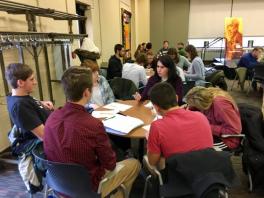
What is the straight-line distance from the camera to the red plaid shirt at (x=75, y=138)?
1315 mm

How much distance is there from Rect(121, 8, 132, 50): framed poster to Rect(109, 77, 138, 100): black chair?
4942 mm

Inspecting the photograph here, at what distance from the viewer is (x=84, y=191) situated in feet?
4.53

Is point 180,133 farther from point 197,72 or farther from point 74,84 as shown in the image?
point 197,72

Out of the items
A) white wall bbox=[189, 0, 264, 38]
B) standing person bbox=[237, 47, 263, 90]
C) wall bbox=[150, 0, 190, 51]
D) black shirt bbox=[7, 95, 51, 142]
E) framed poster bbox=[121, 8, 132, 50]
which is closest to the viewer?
black shirt bbox=[7, 95, 51, 142]

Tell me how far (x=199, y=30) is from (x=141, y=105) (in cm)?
928

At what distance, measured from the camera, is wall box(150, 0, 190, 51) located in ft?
35.1

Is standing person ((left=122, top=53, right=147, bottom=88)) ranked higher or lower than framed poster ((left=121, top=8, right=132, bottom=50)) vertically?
lower

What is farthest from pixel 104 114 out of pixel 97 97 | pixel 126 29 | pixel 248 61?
pixel 126 29

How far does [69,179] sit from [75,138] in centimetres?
23

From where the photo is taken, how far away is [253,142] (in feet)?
6.68

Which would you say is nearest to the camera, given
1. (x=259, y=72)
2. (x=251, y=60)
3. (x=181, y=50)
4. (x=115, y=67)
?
(x=115, y=67)

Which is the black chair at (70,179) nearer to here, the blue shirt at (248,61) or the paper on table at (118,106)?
the paper on table at (118,106)

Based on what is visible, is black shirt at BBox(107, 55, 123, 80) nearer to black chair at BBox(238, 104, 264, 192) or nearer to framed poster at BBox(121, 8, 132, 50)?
black chair at BBox(238, 104, 264, 192)

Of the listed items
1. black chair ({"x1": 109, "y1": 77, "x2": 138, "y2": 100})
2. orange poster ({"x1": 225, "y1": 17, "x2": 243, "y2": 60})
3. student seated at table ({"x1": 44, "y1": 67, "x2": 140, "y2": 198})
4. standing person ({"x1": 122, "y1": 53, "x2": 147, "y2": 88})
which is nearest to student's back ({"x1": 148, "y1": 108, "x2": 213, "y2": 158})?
student seated at table ({"x1": 44, "y1": 67, "x2": 140, "y2": 198})
